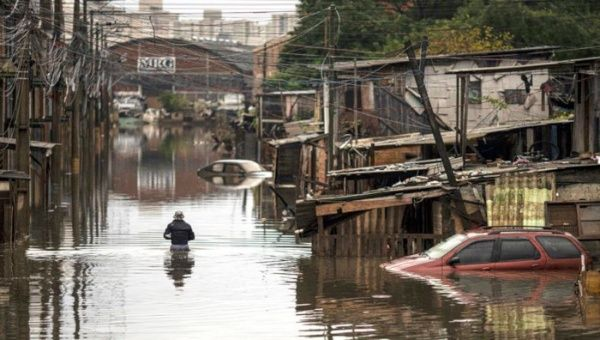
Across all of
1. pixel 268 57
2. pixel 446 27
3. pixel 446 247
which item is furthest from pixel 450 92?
pixel 268 57

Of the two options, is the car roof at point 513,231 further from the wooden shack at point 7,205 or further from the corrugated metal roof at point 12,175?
the wooden shack at point 7,205

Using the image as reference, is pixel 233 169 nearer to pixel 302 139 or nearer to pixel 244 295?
pixel 302 139

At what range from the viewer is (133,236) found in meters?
35.2

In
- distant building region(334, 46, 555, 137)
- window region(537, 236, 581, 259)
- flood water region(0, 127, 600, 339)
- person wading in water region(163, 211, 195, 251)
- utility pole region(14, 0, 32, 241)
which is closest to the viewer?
flood water region(0, 127, 600, 339)

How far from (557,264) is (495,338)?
6.10m

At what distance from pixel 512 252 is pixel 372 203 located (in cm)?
462

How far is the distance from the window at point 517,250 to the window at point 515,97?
2549 cm

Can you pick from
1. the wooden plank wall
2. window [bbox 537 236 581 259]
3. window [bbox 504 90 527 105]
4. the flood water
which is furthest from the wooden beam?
window [bbox 504 90 527 105]

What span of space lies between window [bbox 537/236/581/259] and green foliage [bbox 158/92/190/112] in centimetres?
13360

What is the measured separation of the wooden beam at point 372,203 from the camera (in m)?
28.3

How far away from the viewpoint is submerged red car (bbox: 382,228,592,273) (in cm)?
2444

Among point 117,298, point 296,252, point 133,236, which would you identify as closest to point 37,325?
point 117,298

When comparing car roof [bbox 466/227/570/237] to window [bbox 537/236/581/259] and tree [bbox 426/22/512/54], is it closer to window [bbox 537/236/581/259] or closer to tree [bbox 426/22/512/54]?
window [bbox 537/236/581/259]

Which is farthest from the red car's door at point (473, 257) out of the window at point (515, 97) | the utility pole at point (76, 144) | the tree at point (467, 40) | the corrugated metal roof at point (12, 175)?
the tree at point (467, 40)
